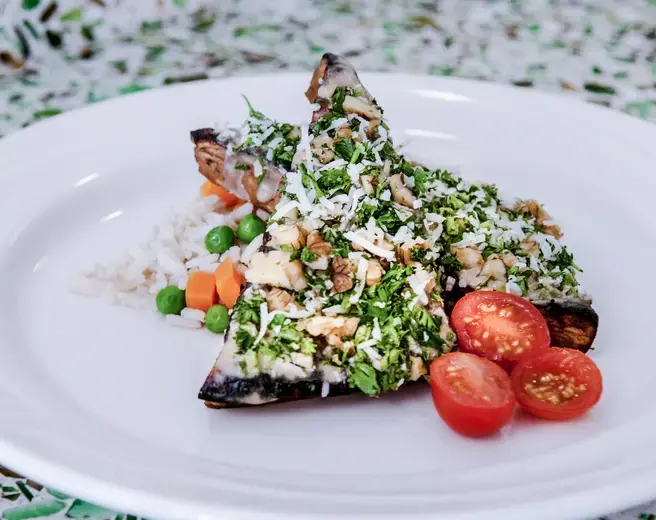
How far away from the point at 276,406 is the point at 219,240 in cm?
116

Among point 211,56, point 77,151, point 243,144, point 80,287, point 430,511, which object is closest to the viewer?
point 430,511

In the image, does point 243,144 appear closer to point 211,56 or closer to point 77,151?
point 77,151

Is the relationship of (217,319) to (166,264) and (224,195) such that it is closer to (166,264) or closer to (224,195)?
(166,264)

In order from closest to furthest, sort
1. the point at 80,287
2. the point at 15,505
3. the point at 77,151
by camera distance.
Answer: the point at 15,505 → the point at 80,287 → the point at 77,151

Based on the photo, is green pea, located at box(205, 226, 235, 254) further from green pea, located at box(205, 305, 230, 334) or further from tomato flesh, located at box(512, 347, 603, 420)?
tomato flesh, located at box(512, 347, 603, 420)

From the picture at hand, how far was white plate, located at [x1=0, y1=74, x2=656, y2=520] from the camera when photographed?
86.4 inches

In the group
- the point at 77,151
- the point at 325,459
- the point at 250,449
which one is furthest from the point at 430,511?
the point at 77,151

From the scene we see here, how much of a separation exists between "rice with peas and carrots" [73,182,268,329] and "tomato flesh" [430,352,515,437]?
1.05 meters

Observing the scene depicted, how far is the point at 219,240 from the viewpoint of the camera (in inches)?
144

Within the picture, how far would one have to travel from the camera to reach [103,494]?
6.95 feet

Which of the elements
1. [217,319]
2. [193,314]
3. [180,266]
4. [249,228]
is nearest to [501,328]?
[217,319]

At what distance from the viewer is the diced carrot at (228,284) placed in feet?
11.0

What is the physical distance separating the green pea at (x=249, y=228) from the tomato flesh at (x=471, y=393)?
4.67 feet

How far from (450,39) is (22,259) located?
4.27m
